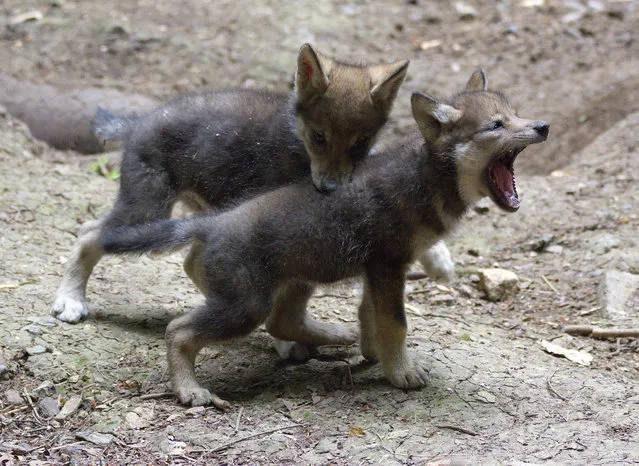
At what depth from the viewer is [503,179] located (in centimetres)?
518

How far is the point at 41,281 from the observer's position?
6344 mm

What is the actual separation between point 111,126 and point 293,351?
228 centimetres

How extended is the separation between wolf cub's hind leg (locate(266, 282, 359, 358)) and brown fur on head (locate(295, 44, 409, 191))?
36.6 inches

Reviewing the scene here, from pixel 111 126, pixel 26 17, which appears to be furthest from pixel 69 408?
pixel 26 17

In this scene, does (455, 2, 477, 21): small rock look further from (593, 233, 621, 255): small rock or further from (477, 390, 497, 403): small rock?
(477, 390, 497, 403): small rock

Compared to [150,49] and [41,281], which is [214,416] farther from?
[150,49]

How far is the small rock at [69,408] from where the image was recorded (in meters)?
4.88

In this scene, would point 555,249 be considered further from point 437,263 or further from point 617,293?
point 437,263

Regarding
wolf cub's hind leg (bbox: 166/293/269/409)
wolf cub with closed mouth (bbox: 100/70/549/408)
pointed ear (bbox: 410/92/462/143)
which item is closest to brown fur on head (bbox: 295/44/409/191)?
wolf cub with closed mouth (bbox: 100/70/549/408)

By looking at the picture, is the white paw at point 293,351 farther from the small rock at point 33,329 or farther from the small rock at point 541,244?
the small rock at point 541,244

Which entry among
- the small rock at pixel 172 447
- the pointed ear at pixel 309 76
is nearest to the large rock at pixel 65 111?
the pointed ear at pixel 309 76

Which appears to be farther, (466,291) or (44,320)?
(466,291)

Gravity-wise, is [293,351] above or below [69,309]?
below

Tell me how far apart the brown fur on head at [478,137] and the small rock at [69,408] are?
272 centimetres
